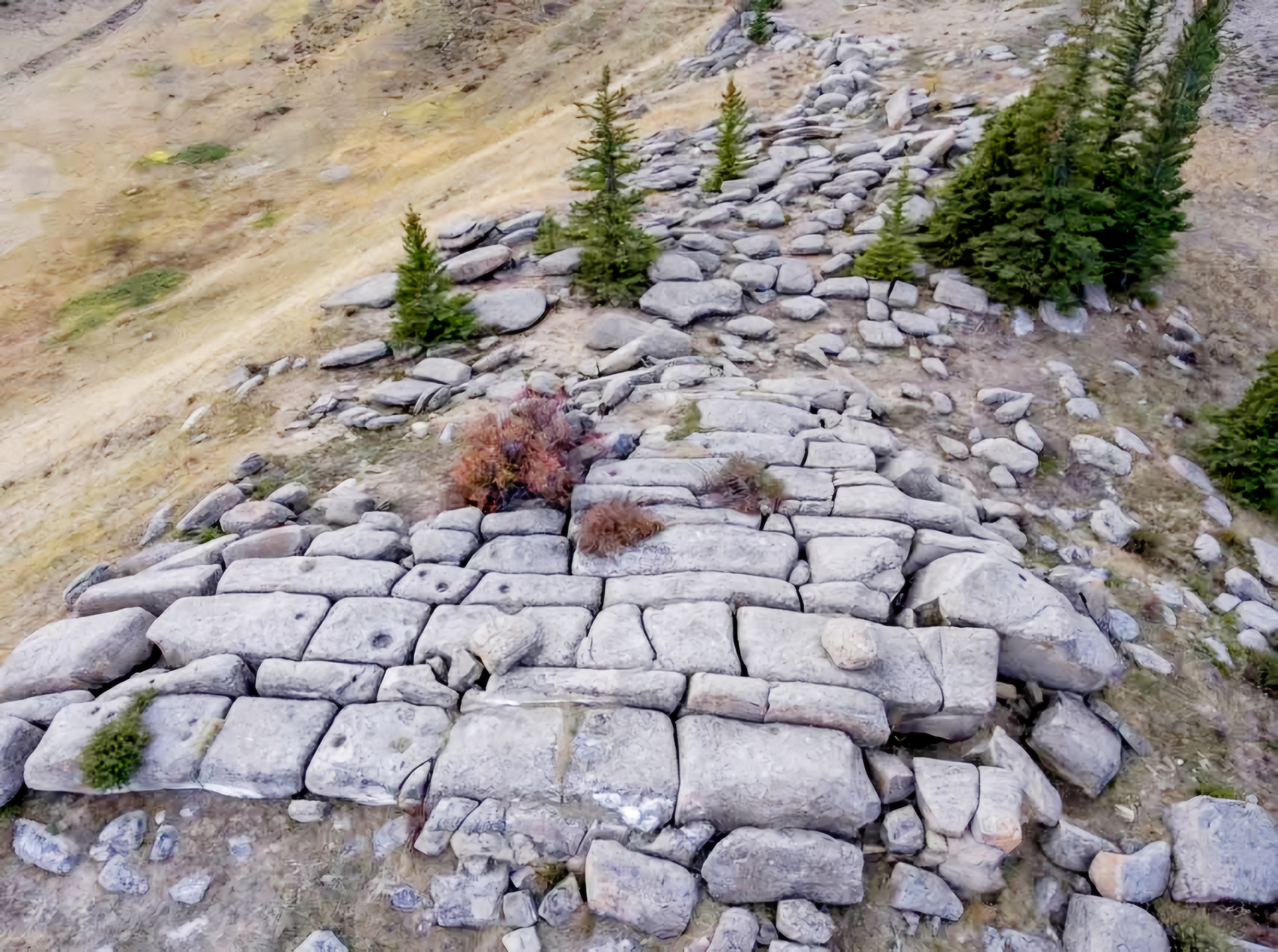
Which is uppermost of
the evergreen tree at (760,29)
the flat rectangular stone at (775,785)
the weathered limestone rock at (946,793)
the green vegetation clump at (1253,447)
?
the evergreen tree at (760,29)

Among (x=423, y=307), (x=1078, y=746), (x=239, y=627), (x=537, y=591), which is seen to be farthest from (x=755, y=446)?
(x=423, y=307)

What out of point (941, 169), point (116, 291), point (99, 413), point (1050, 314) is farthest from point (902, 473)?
point (116, 291)

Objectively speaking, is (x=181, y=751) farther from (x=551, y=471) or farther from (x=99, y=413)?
(x=99, y=413)

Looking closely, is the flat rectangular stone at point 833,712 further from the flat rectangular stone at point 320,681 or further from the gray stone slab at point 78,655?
the gray stone slab at point 78,655

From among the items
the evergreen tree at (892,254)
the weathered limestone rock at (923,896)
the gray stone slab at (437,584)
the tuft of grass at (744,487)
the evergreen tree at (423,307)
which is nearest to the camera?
the weathered limestone rock at (923,896)

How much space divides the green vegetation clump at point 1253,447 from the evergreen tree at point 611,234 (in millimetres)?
8128

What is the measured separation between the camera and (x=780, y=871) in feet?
18.0

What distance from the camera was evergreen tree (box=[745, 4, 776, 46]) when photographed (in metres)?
24.2

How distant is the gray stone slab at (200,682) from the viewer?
643 cm

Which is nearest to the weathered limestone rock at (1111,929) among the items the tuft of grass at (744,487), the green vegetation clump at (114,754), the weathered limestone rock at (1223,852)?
the weathered limestone rock at (1223,852)

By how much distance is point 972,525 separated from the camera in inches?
314

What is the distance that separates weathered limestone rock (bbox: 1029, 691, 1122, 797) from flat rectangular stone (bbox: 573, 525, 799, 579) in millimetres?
2484

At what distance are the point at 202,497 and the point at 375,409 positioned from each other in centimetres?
237

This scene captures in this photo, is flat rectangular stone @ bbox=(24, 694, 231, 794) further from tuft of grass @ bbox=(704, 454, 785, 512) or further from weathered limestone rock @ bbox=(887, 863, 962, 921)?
weathered limestone rock @ bbox=(887, 863, 962, 921)
